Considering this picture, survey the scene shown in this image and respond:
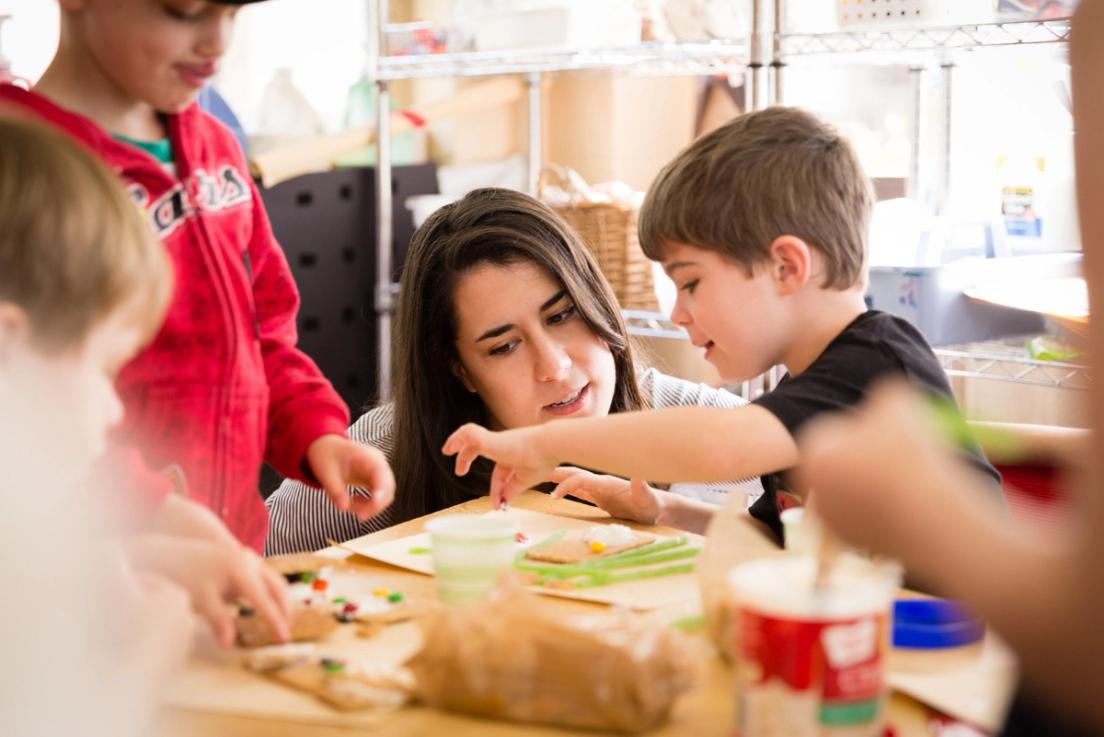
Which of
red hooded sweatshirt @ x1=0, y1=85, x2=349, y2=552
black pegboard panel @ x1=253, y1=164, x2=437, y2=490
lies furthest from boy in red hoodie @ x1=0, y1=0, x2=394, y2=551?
black pegboard panel @ x1=253, y1=164, x2=437, y2=490

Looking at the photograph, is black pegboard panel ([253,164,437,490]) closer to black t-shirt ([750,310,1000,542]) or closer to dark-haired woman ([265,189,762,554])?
dark-haired woman ([265,189,762,554])

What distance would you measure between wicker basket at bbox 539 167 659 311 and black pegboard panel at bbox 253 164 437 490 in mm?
675

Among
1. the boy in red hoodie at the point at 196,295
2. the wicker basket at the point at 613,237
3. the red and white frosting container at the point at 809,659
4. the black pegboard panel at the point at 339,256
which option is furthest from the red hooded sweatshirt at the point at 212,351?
the black pegboard panel at the point at 339,256

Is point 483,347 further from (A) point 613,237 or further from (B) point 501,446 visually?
(A) point 613,237

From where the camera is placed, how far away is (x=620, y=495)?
4.10 feet

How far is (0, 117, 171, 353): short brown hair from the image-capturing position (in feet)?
2.12

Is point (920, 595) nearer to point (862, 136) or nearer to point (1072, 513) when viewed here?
point (1072, 513)

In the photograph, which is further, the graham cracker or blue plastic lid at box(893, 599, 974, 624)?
the graham cracker

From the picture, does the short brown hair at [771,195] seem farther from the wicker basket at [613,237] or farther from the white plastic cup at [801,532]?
the wicker basket at [613,237]

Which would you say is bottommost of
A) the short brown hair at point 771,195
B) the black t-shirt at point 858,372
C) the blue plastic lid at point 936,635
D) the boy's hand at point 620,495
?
the boy's hand at point 620,495

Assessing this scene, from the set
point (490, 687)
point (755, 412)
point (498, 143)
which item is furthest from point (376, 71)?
point (490, 687)

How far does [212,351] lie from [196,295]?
0.05m

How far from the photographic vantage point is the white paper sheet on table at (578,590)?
96cm

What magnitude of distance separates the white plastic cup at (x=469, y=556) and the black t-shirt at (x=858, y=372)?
28 centimetres
